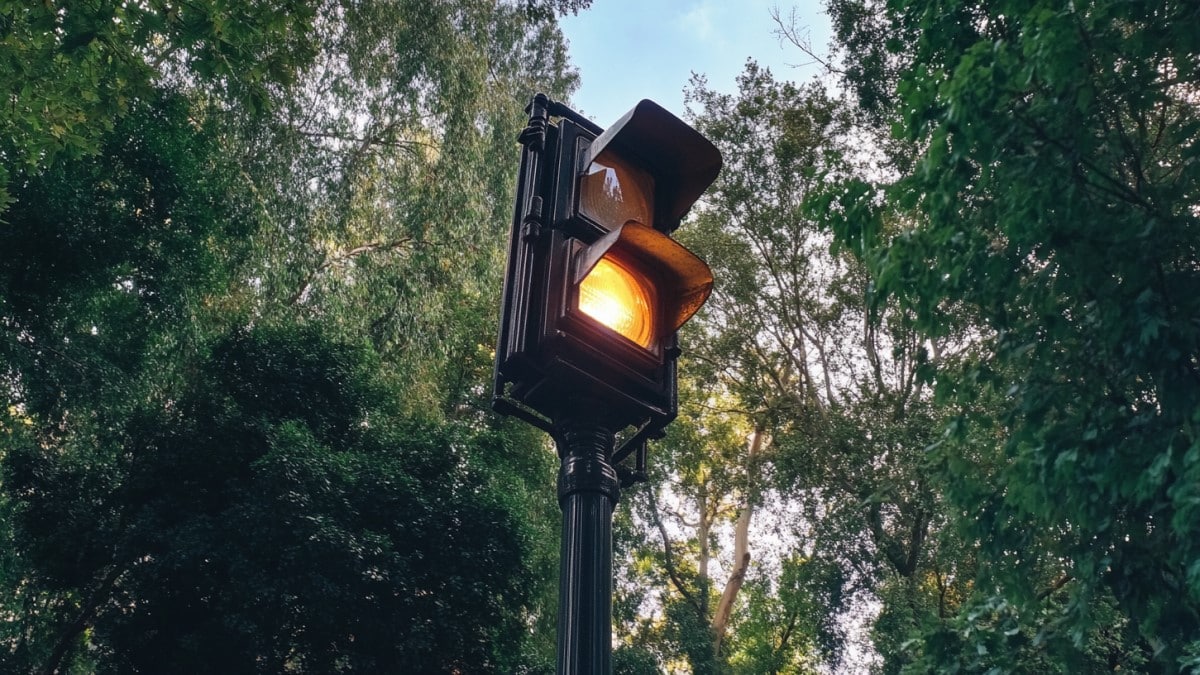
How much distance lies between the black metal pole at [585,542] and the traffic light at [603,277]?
0.05 metres

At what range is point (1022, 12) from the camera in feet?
9.82

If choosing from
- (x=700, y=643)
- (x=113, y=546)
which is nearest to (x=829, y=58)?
(x=700, y=643)

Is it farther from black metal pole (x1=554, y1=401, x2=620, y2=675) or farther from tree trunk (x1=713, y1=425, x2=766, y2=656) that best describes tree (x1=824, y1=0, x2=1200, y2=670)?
tree trunk (x1=713, y1=425, x2=766, y2=656)

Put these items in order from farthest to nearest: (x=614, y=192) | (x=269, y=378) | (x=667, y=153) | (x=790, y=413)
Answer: (x=790, y=413)
(x=269, y=378)
(x=667, y=153)
(x=614, y=192)

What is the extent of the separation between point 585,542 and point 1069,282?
266 centimetres

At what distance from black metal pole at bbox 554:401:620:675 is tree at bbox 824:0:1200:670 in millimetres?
1890

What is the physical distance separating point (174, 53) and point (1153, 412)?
31.3 ft

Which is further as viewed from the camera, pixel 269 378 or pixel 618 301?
pixel 269 378

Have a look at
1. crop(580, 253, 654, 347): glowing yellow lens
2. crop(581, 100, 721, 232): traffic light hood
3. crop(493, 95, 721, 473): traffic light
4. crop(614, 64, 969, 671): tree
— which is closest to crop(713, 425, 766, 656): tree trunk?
crop(614, 64, 969, 671): tree

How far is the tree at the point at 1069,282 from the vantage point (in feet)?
9.41

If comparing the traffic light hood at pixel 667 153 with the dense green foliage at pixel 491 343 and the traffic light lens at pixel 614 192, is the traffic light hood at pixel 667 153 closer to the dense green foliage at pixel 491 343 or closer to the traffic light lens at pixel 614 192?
the traffic light lens at pixel 614 192

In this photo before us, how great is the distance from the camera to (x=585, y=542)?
1476 millimetres

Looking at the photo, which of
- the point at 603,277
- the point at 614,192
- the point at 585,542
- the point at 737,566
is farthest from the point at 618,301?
the point at 737,566

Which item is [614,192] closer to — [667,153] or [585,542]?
[667,153]
